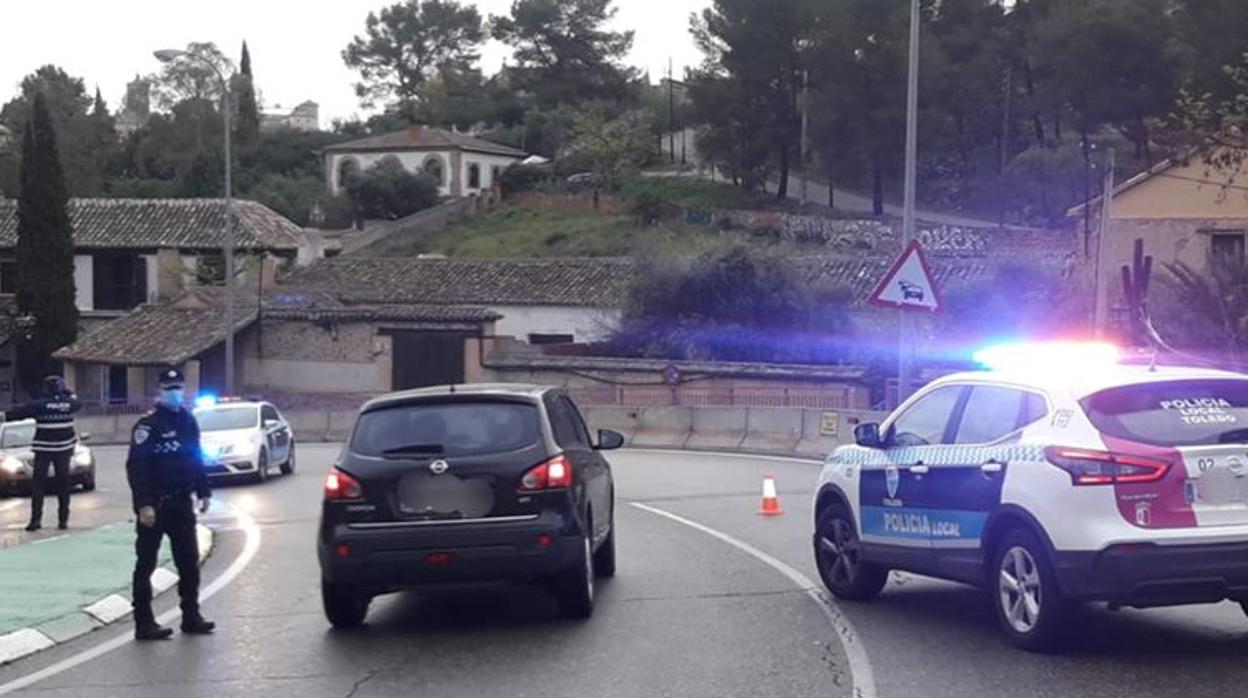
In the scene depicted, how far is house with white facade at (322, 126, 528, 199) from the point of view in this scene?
99812mm

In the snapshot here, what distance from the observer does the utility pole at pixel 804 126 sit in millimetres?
76875

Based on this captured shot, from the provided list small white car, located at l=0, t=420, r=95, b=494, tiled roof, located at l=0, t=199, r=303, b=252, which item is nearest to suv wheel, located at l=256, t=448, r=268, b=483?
small white car, located at l=0, t=420, r=95, b=494

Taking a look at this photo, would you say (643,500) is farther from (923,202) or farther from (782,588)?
(923,202)

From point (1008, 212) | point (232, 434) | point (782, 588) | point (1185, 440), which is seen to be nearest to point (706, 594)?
point (782, 588)

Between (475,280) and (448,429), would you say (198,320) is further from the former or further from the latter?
(448,429)

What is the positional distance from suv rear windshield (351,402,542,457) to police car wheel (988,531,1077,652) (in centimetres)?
328

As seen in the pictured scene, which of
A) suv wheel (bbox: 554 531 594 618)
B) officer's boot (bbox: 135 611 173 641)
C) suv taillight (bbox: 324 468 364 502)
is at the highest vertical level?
suv taillight (bbox: 324 468 364 502)

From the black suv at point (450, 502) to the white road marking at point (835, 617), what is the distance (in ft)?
6.02

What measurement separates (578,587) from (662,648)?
117cm

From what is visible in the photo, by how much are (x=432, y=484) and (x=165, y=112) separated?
106099mm

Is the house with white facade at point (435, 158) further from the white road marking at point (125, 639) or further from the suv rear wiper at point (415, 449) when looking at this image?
the suv rear wiper at point (415, 449)

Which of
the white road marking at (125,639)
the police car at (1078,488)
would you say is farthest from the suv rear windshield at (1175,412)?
the white road marking at (125,639)

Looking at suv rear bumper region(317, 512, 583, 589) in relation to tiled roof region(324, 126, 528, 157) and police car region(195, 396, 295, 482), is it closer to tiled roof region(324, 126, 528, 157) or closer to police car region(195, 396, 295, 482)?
police car region(195, 396, 295, 482)

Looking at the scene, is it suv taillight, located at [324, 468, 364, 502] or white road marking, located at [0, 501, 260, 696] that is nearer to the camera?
white road marking, located at [0, 501, 260, 696]
